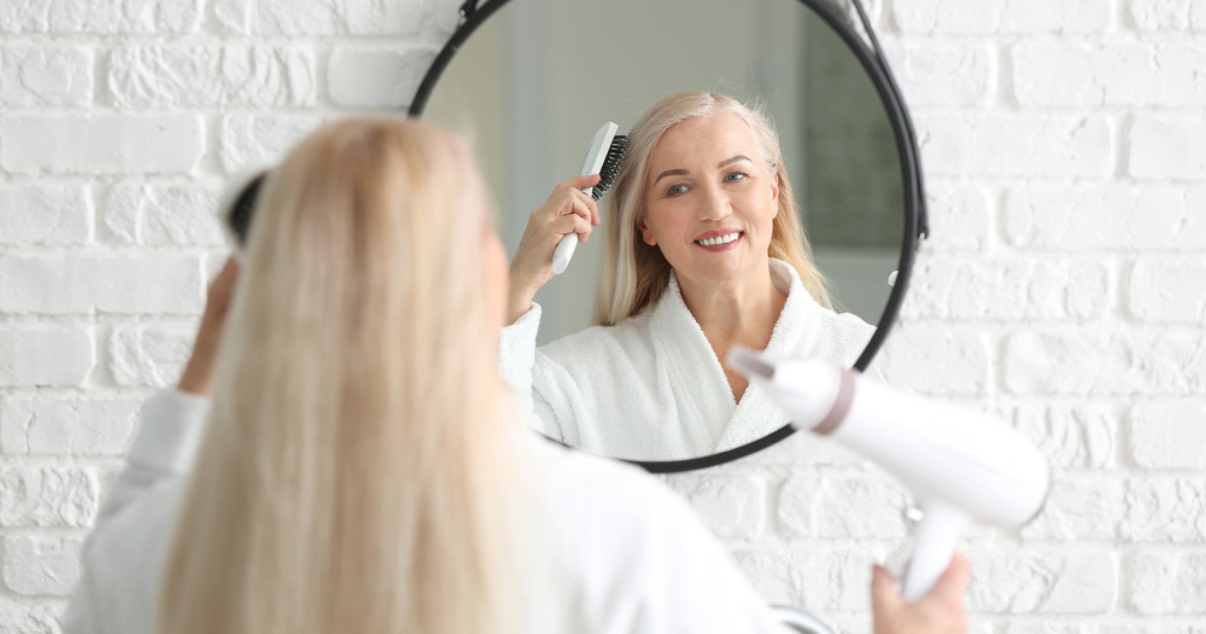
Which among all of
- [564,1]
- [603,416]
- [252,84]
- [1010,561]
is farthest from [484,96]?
[1010,561]

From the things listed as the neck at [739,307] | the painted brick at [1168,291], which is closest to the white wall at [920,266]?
the painted brick at [1168,291]

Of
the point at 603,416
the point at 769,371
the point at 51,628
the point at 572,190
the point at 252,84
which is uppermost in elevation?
the point at 252,84

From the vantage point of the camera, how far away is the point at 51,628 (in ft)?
3.21

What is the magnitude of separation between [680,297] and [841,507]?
28 centimetres

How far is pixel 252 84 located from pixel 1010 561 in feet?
3.07

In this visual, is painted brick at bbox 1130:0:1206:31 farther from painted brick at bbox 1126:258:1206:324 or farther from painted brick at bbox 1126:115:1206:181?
painted brick at bbox 1126:258:1206:324

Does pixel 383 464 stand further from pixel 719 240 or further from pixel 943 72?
pixel 943 72

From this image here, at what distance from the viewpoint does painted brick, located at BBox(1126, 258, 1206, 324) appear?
0.94m

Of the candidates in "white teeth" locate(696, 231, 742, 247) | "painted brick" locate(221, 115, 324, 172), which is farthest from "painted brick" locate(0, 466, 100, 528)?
"white teeth" locate(696, 231, 742, 247)

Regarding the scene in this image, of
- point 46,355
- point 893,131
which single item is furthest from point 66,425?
point 893,131

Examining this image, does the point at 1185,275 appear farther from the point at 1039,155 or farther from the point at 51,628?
the point at 51,628

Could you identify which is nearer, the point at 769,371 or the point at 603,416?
the point at 769,371

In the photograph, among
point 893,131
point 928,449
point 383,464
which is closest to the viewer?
point 383,464

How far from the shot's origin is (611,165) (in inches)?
36.7
